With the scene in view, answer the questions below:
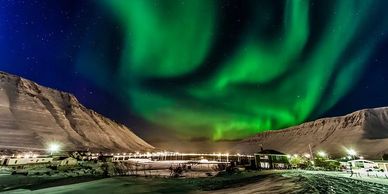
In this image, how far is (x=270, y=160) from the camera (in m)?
86.0

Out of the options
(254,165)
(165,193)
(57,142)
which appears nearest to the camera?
(165,193)

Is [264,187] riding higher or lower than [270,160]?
lower

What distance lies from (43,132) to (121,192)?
584 feet

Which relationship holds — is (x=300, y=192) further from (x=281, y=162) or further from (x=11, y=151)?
(x=11, y=151)

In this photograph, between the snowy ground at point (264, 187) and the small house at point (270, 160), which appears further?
the small house at point (270, 160)

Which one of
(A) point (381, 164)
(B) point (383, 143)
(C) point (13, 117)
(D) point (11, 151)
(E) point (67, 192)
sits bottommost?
(E) point (67, 192)

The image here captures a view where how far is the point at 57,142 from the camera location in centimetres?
18262

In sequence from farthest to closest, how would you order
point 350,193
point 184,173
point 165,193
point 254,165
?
point 254,165 → point 184,173 → point 165,193 → point 350,193

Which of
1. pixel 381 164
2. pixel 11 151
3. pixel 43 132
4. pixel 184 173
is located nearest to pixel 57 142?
pixel 43 132

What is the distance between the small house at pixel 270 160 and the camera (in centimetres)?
8325

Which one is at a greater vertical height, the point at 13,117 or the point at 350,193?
the point at 13,117

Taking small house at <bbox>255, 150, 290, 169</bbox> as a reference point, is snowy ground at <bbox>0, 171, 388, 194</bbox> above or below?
below

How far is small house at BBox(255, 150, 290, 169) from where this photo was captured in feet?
273

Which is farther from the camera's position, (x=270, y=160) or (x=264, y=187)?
(x=270, y=160)
